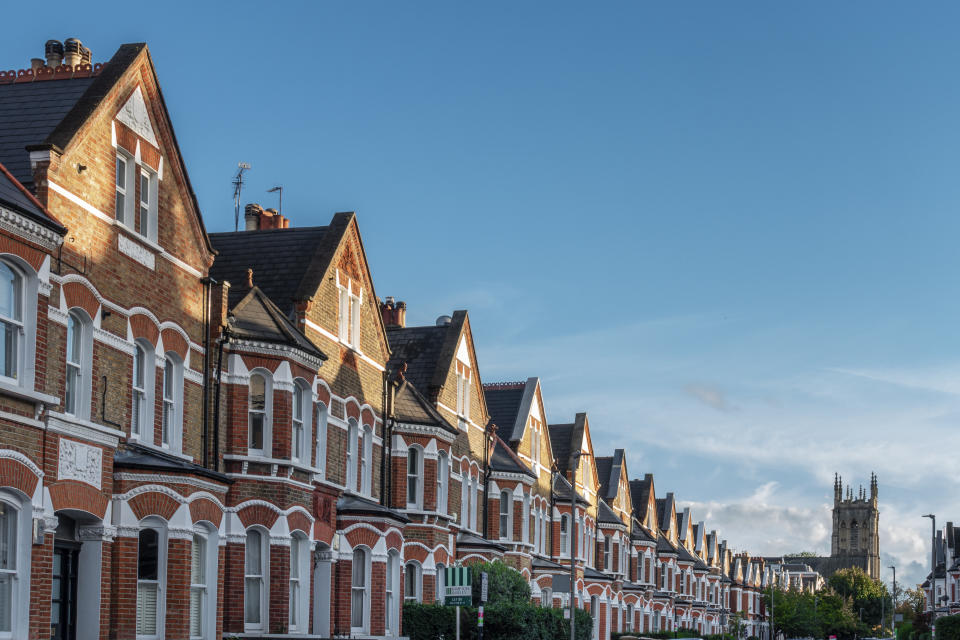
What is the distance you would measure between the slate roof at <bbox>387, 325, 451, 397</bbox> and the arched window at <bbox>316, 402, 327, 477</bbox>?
10.5 m

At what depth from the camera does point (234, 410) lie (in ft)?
92.9

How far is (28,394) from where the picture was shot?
63.3ft

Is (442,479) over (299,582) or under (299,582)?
over

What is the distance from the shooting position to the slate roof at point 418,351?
43.2 meters

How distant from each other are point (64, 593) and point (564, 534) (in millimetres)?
37893

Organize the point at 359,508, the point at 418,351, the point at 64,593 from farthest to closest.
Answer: the point at 418,351
the point at 359,508
the point at 64,593

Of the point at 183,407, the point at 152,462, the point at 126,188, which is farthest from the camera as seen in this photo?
the point at 183,407

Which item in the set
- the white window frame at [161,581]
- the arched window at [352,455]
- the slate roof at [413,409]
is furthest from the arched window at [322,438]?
the white window frame at [161,581]

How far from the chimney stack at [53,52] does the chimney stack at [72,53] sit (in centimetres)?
21

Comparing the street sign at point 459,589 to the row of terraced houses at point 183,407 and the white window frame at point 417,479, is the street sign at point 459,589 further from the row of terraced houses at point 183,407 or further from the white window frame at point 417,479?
the white window frame at point 417,479

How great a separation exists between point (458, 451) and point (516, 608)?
21.5ft

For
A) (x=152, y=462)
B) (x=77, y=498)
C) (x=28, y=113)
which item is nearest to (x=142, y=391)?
(x=152, y=462)

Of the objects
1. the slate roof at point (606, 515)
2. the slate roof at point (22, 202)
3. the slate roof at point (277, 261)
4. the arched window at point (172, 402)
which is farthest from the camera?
the slate roof at point (606, 515)

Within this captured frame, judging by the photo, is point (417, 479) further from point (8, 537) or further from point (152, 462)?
point (8, 537)
